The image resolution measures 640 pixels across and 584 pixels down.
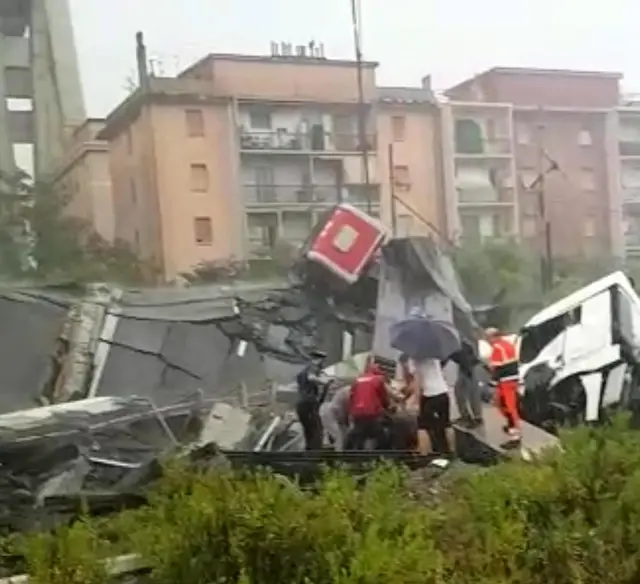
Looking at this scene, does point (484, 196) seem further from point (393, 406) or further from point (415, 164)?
point (393, 406)

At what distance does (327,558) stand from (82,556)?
53 cm

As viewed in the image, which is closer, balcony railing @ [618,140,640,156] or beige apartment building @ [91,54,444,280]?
beige apartment building @ [91,54,444,280]

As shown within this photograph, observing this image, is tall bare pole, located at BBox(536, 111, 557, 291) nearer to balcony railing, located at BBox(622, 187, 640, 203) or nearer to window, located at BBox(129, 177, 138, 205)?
balcony railing, located at BBox(622, 187, 640, 203)

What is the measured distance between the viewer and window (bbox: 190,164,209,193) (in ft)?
11.0

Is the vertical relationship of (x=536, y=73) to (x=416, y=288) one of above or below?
above

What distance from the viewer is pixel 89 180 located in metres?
3.22

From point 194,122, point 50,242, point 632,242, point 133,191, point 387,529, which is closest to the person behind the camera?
point 387,529

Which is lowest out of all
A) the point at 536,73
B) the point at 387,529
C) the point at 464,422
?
the point at 387,529

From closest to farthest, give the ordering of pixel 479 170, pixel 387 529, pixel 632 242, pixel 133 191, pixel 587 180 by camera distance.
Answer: pixel 387 529 → pixel 133 191 → pixel 479 170 → pixel 587 180 → pixel 632 242

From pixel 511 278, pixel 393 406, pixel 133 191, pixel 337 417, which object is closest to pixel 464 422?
pixel 393 406

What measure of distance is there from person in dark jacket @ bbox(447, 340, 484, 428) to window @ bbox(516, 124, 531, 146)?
700 millimetres

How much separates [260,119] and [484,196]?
0.75 meters

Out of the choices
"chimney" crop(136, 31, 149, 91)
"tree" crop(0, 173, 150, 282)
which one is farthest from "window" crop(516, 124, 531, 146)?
"tree" crop(0, 173, 150, 282)

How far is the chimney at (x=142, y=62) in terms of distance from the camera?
3312 mm
